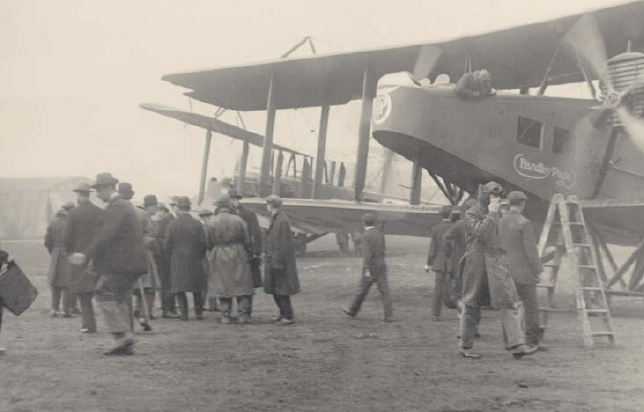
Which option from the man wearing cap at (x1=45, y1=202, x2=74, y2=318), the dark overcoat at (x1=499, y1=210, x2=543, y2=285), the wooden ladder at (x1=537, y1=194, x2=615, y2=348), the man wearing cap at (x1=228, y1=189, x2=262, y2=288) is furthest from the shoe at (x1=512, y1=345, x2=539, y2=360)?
the man wearing cap at (x1=45, y1=202, x2=74, y2=318)

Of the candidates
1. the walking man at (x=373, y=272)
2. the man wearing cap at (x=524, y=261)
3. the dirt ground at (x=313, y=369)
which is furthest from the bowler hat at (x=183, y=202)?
the man wearing cap at (x=524, y=261)

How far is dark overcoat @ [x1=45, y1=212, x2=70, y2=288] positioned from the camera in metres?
9.96

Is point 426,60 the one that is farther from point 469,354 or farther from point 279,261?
point 469,354

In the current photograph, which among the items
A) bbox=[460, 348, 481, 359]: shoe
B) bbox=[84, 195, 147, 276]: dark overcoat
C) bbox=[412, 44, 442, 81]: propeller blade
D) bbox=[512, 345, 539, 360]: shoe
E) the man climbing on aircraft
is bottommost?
bbox=[460, 348, 481, 359]: shoe

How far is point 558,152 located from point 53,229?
7.75 metres

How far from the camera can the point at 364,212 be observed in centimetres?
1294

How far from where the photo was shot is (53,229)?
10633 mm

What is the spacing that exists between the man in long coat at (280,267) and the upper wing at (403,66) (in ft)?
16.2

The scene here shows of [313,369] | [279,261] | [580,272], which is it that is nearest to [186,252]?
[279,261]

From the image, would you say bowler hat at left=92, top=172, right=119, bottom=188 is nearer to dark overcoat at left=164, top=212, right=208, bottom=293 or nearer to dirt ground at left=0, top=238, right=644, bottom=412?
dirt ground at left=0, top=238, right=644, bottom=412

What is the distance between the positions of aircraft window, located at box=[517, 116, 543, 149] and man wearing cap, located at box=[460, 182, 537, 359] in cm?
424

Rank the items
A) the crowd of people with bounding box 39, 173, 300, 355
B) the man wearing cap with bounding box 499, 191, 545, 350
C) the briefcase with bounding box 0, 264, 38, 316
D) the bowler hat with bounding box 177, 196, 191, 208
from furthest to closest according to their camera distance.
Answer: the bowler hat with bounding box 177, 196, 191, 208, the crowd of people with bounding box 39, 173, 300, 355, the man wearing cap with bounding box 499, 191, 545, 350, the briefcase with bounding box 0, 264, 38, 316

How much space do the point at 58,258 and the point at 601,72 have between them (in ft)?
26.6

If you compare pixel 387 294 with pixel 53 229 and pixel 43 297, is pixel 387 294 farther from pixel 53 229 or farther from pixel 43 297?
pixel 43 297
